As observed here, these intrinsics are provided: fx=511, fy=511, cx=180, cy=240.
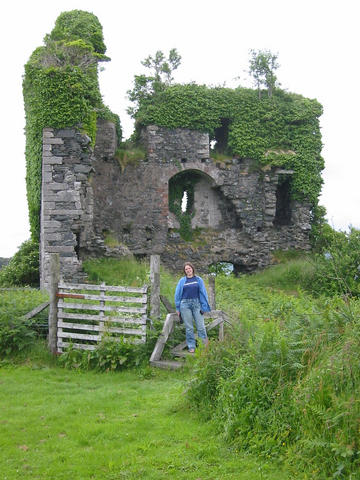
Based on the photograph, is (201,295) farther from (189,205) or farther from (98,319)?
(189,205)

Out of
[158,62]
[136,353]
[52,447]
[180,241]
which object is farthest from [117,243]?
[52,447]

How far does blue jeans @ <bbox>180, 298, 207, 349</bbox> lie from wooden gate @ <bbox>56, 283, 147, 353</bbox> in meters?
0.75

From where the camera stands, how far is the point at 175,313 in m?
9.78

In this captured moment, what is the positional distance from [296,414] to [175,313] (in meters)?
4.74

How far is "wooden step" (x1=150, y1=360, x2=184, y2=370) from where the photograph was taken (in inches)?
352

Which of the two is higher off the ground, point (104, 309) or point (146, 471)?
point (104, 309)

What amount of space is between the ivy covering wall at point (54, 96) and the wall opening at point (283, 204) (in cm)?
949

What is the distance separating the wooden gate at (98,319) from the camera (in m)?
9.59

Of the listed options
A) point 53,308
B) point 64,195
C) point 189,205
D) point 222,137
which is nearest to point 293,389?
point 53,308

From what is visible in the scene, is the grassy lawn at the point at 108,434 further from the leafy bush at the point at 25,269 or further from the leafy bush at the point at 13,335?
the leafy bush at the point at 25,269

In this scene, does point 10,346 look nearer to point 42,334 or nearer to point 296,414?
point 42,334

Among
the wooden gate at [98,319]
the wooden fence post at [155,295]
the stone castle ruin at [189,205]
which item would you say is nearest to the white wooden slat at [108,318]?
the wooden gate at [98,319]

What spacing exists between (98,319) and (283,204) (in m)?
15.6

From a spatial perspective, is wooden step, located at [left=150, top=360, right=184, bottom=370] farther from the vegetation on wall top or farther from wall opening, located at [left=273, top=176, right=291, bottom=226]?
wall opening, located at [left=273, top=176, right=291, bottom=226]
